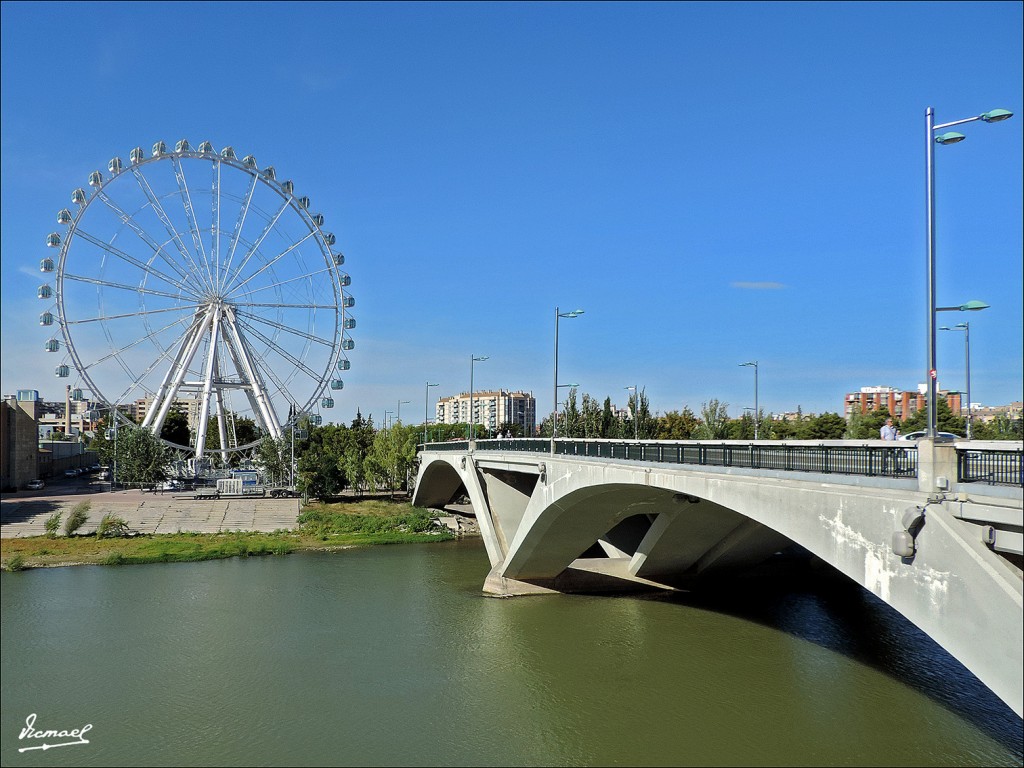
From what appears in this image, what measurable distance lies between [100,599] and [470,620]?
1213 cm

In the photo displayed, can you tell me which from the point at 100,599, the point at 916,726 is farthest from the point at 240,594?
the point at 916,726

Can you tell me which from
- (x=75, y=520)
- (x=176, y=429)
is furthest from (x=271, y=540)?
(x=176, y=429)

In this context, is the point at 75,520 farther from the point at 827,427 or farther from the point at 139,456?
the point at 827,427

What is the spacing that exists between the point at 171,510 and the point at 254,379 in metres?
10.2

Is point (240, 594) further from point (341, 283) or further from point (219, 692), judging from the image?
point (341, 283)

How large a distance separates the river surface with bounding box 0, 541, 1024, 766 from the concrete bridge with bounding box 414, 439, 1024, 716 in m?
1.93

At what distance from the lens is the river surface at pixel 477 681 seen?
48.0ft

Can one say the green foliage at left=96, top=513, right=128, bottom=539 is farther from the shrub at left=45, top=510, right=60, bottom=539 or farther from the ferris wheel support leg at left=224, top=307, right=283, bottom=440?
the ferris wheel support leg at left=224, top=307, right=283, bottom=440

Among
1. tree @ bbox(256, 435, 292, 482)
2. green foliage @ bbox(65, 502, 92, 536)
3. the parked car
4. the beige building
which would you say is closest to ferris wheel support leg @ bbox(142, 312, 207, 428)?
tree @ bbox(256, 435, 292, 482)

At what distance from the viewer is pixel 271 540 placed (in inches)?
1623

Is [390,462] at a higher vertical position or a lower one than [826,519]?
lower

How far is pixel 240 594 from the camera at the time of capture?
2830 cm

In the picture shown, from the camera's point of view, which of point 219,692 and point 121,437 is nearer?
point 219,692

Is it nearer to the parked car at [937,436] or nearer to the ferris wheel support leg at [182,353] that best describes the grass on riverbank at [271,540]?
the ferris wheel support leg at [182,353]
